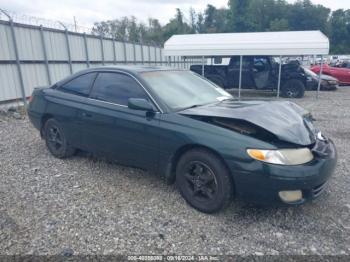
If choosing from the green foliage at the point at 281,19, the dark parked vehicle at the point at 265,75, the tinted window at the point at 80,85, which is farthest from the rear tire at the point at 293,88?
the green foliage at the point at 281,19

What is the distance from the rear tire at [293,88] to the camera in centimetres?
1261

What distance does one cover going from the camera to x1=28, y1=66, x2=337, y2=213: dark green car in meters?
2.71

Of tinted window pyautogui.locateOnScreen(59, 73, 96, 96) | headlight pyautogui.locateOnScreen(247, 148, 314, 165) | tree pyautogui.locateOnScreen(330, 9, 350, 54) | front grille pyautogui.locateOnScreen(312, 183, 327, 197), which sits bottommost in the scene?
front grille pyautogui.locateOnScreen(312, 183, 327, 197)

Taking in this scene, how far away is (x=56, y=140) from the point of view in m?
4.64

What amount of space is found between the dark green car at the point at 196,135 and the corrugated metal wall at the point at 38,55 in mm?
4765

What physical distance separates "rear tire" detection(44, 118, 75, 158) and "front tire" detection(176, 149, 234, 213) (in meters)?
2.15

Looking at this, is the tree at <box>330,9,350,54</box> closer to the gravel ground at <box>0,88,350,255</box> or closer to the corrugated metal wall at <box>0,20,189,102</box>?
the corrugated metal wall at <box>0,20,189,102</box>

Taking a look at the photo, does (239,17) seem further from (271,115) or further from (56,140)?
(271,115)

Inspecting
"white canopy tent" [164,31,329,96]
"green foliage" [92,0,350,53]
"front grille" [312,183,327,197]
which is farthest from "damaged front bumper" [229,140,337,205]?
"green foliage" [92,0,350,53]

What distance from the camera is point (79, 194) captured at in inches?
139

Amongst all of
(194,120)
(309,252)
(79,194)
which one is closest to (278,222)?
(309,252)

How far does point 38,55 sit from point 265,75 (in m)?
9.17

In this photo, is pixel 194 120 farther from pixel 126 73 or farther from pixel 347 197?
pixel 347 197

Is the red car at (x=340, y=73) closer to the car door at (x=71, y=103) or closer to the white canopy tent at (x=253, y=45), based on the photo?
the white canopy tent at (x=253, y=45)
